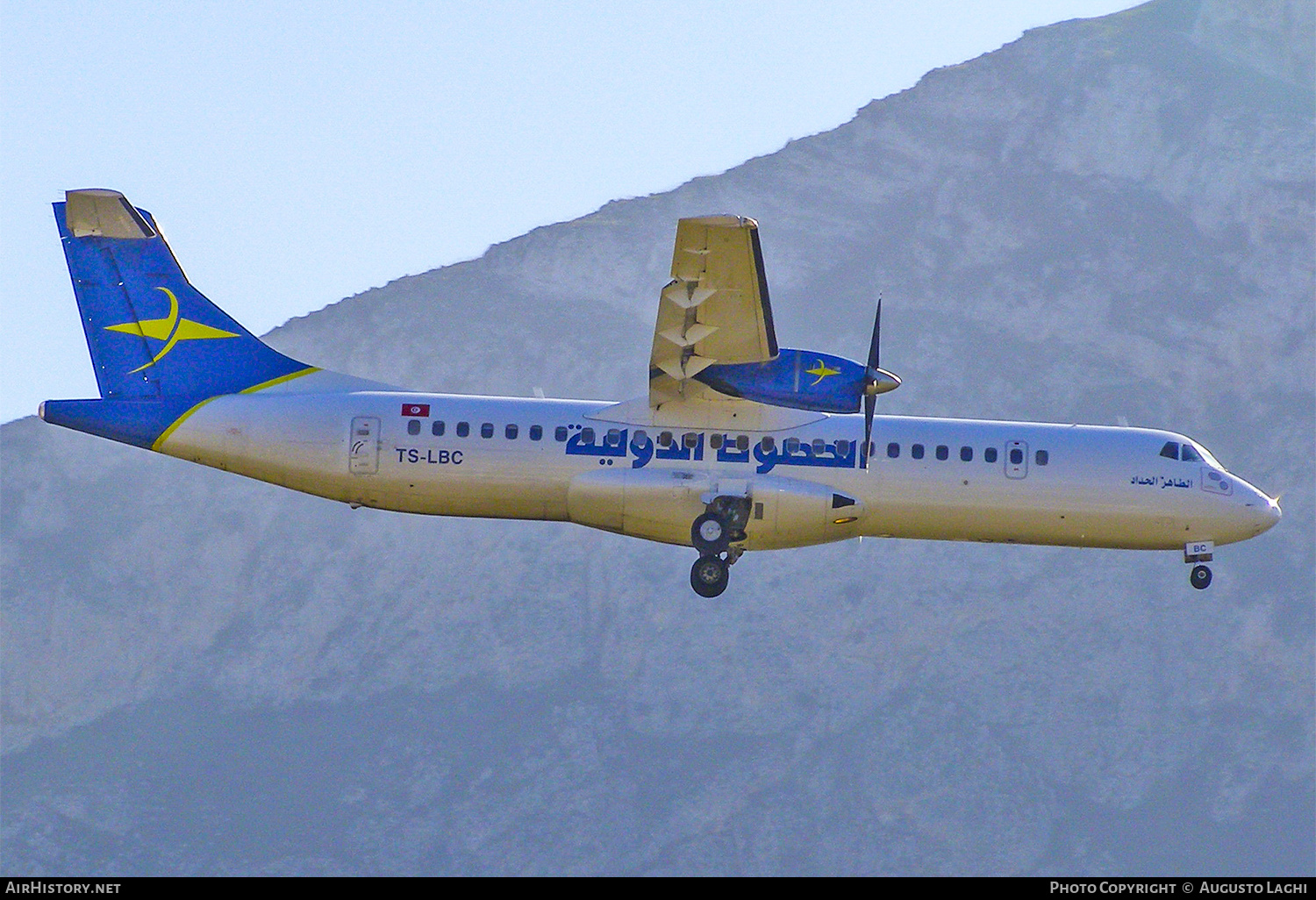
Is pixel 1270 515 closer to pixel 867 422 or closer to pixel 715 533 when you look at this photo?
pixel 867 422

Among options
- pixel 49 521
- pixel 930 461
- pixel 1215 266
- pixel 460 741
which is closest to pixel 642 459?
pixel 930 461

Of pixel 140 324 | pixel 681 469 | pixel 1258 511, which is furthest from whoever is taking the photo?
pixel 140 324

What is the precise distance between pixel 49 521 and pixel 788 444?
2775 inches

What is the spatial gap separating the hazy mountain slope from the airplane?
50.1m

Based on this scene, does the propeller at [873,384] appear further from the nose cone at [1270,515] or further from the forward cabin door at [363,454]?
the forward cabin door at [363,454]

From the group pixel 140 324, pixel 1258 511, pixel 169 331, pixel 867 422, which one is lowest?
pixel 1258 511

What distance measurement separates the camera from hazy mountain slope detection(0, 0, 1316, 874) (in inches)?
3196

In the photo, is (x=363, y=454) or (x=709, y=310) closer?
(x=709, y=310)

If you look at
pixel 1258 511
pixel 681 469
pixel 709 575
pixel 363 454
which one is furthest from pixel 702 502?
pixel 1258 511

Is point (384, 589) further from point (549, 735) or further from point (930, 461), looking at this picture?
point (930, 461)

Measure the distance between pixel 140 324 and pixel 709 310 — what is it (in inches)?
419

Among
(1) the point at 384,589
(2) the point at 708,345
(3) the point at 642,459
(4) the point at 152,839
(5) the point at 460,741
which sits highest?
(2) the point at 708,345

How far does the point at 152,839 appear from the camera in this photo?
8425 centimetres

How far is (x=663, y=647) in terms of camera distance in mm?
84562
